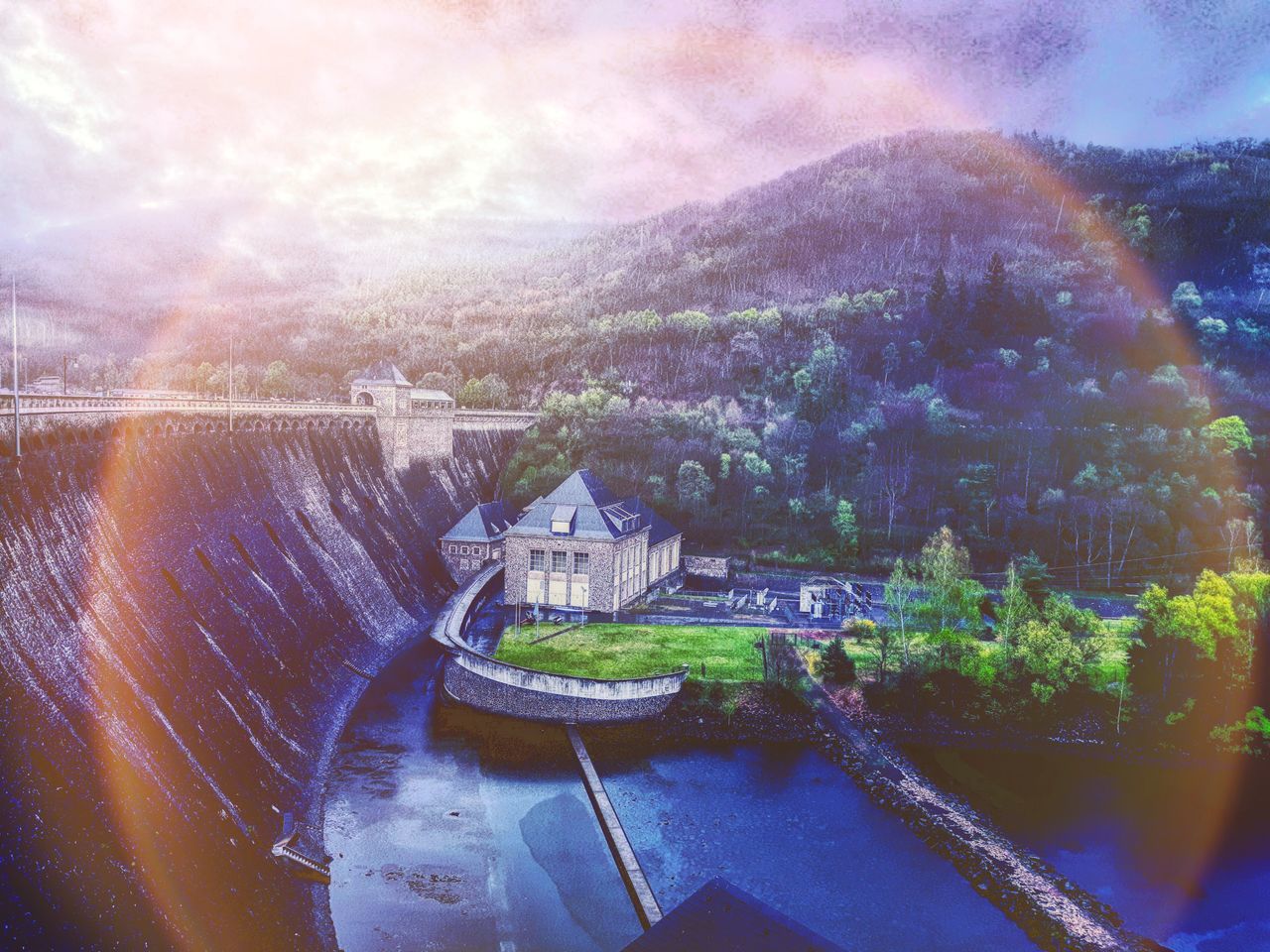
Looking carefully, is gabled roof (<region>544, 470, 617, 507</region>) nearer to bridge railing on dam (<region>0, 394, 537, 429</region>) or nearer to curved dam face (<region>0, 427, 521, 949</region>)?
curved dam face (<region>0, 427, 521, 949</region>)

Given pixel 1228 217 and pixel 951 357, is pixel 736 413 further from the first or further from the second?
pixel 1228 217

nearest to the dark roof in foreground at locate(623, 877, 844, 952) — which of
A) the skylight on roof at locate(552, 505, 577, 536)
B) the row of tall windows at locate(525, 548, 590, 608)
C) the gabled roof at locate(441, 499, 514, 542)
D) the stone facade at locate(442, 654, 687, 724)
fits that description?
the stone facade at locate(442, 654, 687, 724)

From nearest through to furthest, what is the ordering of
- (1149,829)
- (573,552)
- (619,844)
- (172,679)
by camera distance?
1. (172,679)
2. (619,844)
3. (1149,829)
4. (573,552)

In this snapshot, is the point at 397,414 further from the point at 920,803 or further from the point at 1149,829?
the point at 1149,829

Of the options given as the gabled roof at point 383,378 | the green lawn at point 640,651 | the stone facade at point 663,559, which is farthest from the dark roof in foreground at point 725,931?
the gabled roof at point 383,378

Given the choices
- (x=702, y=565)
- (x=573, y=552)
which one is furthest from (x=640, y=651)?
(x=702, y=565)
